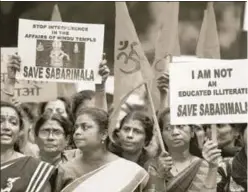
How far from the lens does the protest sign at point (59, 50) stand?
1255mm

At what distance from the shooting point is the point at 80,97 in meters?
1.25

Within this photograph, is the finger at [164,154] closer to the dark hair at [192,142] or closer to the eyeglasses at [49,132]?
the dark hair at [192,142]

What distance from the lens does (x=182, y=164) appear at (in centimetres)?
125

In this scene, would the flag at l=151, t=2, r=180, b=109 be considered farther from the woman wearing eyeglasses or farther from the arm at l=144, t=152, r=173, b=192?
the woman wearing eyeglasses

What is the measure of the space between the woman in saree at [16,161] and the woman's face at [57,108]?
0.08m

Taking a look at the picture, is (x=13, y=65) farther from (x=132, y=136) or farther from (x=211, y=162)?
(x=211, y=162)

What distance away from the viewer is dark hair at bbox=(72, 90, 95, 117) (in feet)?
4.09

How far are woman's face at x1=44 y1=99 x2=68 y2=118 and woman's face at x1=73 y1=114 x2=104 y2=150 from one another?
1.9 inches

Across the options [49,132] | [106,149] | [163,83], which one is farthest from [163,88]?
[49,132]

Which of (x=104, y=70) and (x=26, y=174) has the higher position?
(x=104, y=70)

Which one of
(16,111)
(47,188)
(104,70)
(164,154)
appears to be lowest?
(47,188)

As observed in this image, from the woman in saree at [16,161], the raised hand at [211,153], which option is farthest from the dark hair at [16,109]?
the raised hand at [211,153]

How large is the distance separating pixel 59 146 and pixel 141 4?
0.44 metres

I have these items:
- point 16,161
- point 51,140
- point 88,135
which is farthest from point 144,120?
point 16,161
